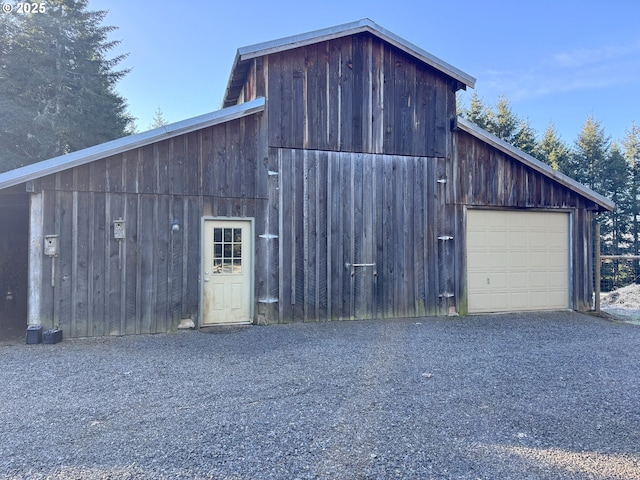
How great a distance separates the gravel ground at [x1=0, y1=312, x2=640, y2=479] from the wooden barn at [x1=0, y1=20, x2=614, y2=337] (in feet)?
3.66

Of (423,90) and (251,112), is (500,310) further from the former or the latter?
(251,112)

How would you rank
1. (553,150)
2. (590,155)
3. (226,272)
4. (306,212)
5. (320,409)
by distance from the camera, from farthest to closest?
(590,155), (553,150), (306,212), (226,272), (320,409)

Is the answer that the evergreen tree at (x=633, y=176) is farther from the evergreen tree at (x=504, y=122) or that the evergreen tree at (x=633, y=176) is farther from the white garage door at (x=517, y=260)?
the white garage door at (x=517, y=260)

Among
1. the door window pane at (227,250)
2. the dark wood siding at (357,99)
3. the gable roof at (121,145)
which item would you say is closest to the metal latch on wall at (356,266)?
the door window pane at (227,250)

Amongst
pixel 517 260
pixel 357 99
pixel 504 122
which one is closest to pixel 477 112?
pixel 504 122

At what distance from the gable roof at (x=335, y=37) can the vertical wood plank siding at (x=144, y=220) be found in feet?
3.76

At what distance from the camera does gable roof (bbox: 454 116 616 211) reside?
8.21 m

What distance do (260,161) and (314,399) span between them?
4718 mm

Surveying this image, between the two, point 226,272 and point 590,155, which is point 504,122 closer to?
point 590,155

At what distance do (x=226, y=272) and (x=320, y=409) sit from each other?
414 cm

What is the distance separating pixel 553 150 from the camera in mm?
22906

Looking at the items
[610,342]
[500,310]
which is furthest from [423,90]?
[610,342]

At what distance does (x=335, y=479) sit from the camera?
2324 millimetres

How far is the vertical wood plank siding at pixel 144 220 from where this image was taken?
20.2ft
